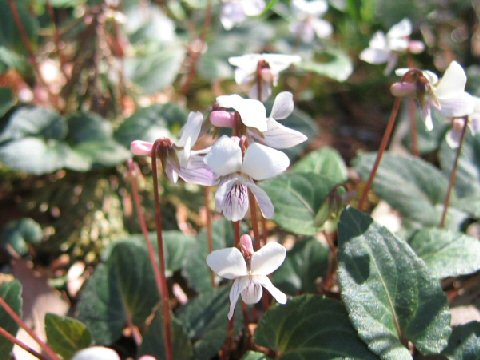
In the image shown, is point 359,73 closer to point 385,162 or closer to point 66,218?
point 385,162

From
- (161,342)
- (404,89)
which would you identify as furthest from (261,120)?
(161,342)

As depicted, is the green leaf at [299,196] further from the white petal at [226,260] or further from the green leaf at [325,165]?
the white petal at [226,260]

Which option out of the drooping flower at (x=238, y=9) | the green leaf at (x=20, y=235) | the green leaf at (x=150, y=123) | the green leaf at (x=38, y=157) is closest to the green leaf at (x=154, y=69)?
the green leaf at (x=150, y=123)

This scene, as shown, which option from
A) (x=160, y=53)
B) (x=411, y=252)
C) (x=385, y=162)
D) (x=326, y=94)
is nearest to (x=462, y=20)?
(x=326, y=94)

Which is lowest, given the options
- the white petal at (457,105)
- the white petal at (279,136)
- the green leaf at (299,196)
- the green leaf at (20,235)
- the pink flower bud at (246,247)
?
the green leaf at (20,235)

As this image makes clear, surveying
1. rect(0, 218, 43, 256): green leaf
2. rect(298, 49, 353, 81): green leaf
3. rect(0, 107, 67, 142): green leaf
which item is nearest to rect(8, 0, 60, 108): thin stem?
rect(0, 107, 67, 142): green leaf

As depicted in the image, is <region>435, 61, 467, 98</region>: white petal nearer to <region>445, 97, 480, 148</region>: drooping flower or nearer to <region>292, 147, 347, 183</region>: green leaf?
<region>445, 97, 480, 148</region>: drooping flower
